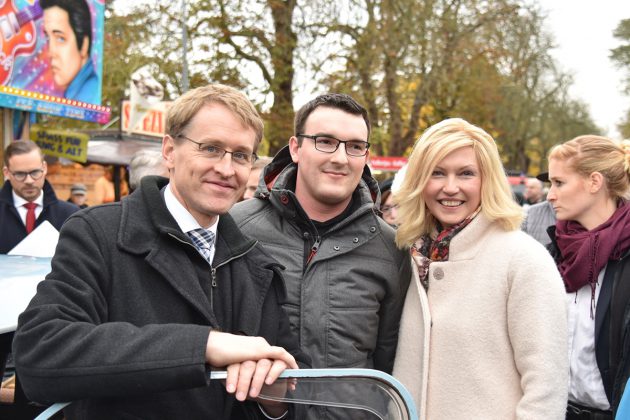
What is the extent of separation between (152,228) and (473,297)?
1178 mm

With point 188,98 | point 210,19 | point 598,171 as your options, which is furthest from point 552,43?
point 188,98

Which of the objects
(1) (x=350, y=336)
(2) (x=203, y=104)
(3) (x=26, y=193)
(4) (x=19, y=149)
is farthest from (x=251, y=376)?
(4) (x=19, y=149)

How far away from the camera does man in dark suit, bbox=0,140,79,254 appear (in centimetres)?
476

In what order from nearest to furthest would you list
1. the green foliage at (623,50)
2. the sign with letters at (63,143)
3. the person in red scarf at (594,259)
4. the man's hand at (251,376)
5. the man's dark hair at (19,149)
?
the man's hand at (251,376) → the person in red scarf at (594,259) → the man's dark hair at (19,149) → the sign with letters at (63,143) → the green foliage at (623,50)

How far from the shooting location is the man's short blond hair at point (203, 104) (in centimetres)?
176

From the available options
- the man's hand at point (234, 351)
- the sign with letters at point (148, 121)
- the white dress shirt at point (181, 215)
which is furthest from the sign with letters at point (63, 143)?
the man's hand at point (234, 351)

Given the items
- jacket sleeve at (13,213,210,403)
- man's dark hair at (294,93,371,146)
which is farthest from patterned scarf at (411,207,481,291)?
jacket sleeve at (13,213,210,403)

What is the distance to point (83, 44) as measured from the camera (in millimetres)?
12336

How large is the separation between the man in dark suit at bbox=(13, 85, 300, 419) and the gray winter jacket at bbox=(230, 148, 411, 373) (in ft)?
1.57

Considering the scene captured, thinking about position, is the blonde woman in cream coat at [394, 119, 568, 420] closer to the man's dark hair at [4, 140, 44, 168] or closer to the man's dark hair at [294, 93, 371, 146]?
the man's dark hair at [294, 93, 371, 146]

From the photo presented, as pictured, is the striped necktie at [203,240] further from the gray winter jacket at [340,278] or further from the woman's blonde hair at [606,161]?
the woman's blonde hair at [606,161]

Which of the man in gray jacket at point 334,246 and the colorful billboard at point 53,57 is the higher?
the colorful billboard at point 53,57

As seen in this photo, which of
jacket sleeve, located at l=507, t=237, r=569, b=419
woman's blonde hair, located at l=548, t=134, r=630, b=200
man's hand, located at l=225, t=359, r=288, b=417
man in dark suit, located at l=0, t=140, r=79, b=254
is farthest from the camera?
man in dark suit, located at l=0, t=140, r=79, b=254

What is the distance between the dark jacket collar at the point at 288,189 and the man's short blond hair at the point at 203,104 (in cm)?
78
